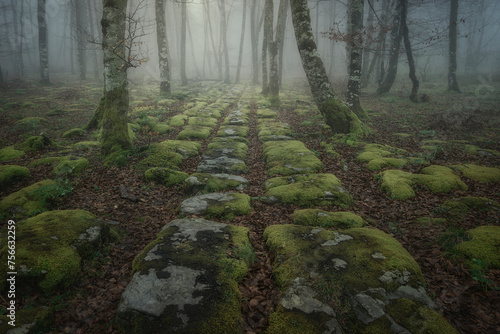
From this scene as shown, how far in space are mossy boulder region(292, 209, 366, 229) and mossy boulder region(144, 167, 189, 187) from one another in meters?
3.06

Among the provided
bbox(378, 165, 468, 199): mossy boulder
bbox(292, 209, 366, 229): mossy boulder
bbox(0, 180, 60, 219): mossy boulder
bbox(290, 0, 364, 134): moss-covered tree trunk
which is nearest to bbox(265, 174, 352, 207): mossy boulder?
bbox(292, 209, 366, 229): mossy boulder

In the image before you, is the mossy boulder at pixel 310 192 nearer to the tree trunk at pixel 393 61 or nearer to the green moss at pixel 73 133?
the green moss at pixel 73 133

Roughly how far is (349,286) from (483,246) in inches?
84.1

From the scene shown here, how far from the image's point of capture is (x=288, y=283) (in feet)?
8.93

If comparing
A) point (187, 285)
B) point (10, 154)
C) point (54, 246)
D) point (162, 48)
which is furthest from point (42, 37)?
point (187, 285)

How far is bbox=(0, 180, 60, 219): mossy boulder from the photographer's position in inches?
160

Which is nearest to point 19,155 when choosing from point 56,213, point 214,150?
point 56,213

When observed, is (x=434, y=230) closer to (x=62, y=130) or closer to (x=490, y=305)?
(x=490, y=305)

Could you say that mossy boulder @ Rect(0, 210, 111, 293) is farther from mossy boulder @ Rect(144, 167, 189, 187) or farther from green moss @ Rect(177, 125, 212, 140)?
green moss @ Rect(177, 125, 212, 140)

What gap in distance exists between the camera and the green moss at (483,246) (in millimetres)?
3000

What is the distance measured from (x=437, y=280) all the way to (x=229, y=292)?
8.56 ft

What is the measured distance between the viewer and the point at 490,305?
2.54 meters

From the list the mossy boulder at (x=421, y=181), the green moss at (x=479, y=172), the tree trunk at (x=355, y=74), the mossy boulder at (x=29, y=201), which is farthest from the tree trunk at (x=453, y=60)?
the mossy boulder at (x=29, y=201)

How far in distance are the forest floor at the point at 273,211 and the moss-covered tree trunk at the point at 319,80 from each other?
0.67 metres
